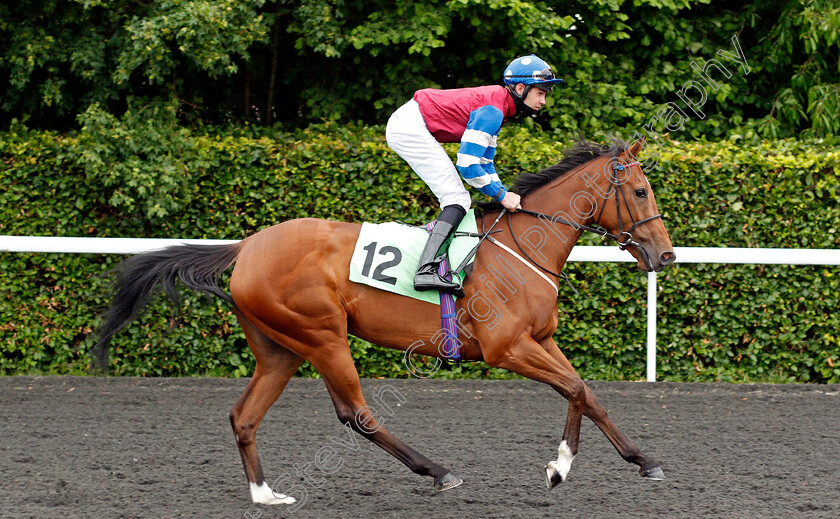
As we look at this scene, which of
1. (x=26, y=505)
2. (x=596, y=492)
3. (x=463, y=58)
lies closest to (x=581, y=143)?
(x=596, y=492)

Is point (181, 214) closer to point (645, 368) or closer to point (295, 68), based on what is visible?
point (295, 68)

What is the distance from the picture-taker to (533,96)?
13.1 ft

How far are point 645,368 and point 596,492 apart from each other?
2.79 meters

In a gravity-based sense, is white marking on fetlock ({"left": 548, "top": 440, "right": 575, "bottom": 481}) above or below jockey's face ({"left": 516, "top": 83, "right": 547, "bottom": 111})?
below

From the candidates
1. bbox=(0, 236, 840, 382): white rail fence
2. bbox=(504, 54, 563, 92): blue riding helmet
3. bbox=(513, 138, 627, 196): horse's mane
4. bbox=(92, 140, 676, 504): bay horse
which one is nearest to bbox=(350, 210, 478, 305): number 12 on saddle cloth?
bbox=(92, 140, 676, 504): bay horse

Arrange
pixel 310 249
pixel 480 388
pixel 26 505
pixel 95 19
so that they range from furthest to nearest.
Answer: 1. pixel 95 19
2. pixel 480 388
3. pixel 310 249
4. pixel 26 505

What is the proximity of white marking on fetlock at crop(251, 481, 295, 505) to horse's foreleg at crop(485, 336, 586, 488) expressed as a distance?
1.16 meters

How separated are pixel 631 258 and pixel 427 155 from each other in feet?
8.40

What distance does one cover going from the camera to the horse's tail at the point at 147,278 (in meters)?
4.06

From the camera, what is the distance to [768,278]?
6.32 metres

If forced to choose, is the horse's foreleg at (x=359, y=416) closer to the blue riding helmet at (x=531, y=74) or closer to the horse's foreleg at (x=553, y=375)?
the horse's foreleg at (x=553, y=375)

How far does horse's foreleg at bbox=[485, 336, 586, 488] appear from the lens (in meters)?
3.78

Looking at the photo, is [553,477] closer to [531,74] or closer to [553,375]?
[553,375]

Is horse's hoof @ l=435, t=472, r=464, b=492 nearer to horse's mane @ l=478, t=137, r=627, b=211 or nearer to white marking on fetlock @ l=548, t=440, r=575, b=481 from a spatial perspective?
white marking on fetlock @ l=548, t=440, r=575, b=481
